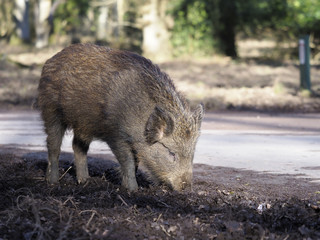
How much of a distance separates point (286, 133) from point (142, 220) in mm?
6703

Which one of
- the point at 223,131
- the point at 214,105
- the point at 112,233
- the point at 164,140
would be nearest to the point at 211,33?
the point at 214,105

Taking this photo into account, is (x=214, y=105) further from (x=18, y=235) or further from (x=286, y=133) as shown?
(x=18, y=235)

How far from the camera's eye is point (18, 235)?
471cm

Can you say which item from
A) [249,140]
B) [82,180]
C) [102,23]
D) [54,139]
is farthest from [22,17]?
[82,180]

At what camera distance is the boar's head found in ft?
20.9

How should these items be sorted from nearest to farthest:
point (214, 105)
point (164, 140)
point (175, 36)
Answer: point (164, 140) < point (214, 105) < point (175, 36)

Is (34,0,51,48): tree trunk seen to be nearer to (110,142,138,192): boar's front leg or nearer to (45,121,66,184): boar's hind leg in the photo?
(45,121,66,184): boar's hind leg

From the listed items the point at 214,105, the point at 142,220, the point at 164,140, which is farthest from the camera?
the point at 214,105

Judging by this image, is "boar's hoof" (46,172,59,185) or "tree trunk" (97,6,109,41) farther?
"tree trunk" (97,6,109,41)

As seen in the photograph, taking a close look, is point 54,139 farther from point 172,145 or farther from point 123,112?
point 172,145

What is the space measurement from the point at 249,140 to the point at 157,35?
726 inches

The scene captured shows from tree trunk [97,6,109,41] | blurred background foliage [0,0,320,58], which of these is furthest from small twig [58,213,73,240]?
tree trunk [97,6,109,41]

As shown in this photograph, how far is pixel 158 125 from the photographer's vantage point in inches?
255

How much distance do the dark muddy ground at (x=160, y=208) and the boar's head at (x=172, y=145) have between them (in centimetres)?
16
